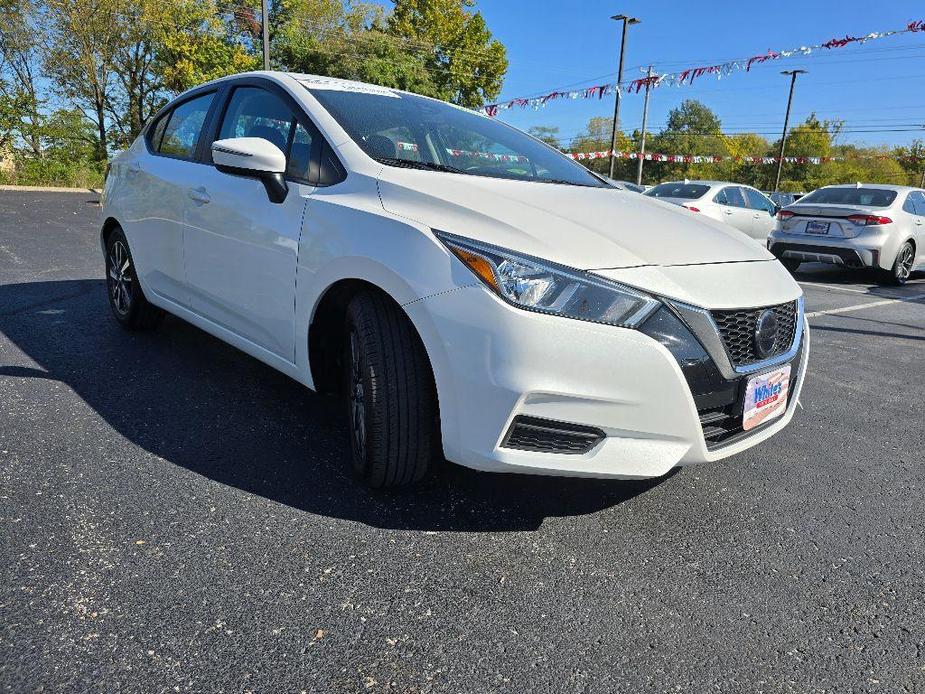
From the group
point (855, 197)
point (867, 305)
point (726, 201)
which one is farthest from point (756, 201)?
point (867, 305)

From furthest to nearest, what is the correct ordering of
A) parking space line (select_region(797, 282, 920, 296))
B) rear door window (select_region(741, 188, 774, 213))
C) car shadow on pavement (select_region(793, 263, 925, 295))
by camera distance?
rear door window (select_region(741, 188, 774, 213))
car shadow on pavement (select_region(793, 263, 925, 295))
parking space line (select_region(797, 282, 920, 296))

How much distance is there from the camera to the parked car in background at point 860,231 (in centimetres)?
895

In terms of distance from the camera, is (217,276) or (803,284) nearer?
(217,276)

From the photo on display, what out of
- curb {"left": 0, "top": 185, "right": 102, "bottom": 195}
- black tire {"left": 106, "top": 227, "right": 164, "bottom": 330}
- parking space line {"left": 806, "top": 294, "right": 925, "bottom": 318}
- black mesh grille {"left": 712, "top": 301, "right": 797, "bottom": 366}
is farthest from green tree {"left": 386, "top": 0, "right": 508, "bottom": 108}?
black mesh grille {"left": 712, "top": 301, "right": 797, "bottom": 366}

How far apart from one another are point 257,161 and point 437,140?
78cm

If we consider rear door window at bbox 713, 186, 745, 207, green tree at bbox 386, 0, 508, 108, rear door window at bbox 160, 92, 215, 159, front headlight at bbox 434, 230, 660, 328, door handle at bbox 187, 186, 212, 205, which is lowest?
front headlight at bbox 434, 230, 660, 328

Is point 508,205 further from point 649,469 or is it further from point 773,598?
point 773,598

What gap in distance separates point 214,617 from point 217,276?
69.2 inches

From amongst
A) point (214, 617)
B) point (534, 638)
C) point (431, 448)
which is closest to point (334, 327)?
point (431, 448)

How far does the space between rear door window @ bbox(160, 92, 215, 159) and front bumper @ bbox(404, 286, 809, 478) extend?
7.06 ft

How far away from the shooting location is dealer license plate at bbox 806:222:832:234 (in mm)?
9250

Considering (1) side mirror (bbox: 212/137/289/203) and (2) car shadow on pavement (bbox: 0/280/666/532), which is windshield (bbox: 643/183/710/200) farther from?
(1) side mirror (bbox: 212/137/289/203)

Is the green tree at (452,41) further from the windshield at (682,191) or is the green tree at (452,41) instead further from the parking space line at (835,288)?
the parking space line at (835,288)

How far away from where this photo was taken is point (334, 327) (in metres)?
2.62
